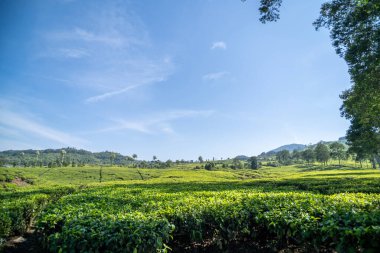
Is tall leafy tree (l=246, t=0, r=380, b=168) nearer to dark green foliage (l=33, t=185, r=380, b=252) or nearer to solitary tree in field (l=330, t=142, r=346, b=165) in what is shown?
dark green foliage (l=33, t=185, r=380, b=252)

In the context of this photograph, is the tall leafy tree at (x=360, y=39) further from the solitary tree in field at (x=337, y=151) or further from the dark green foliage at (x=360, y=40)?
the solitary tree in field at (x=337, y=151)

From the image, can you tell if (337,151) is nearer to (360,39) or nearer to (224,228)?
(360,39)

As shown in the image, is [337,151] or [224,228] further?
[337,151]

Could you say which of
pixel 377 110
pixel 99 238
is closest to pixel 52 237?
pixel 99 238

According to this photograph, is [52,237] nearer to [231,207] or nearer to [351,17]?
[231,207]

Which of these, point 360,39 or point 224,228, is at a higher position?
point 360,39

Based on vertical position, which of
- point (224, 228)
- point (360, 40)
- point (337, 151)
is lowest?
point (224, 228)

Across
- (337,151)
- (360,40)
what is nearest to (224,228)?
(360,40)

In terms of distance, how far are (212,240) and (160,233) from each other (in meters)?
3.11

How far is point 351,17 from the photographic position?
1770 cm

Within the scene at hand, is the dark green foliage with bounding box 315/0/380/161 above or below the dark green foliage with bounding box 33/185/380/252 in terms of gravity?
above

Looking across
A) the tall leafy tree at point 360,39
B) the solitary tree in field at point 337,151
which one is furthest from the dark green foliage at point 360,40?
the solitary tree in field at point 337,151

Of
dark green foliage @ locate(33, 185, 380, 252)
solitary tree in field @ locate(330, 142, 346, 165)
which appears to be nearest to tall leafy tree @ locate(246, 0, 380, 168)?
dark green foliage @ locate(33, 185, 380, 252)

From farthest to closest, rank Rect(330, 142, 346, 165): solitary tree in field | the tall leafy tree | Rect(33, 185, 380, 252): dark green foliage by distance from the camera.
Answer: Rect(330, 142, 346, 165): solitary tree in field < the tall leafy tree < Rect(33, 185, 380, 252): dark green foliage
